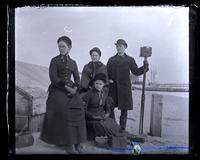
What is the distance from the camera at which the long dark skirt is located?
6.88 feet

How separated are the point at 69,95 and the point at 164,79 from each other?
625 millimetres

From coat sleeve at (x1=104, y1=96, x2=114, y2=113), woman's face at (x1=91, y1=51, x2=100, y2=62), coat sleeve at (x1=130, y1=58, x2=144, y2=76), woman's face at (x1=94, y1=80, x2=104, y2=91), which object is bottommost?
coat sleeve at (x1=104, y1=96, x2=114, y2=113)

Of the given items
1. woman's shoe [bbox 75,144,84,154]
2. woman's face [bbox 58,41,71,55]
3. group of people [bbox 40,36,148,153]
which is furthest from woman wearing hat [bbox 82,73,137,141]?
woman's face [bbox 58,41,71,55]

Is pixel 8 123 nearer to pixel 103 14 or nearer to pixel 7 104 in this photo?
pixel 7 104

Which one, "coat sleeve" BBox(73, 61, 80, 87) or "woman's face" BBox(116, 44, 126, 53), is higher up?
"woman's face" BBox(116, 44, 126, 53)

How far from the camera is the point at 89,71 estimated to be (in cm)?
213

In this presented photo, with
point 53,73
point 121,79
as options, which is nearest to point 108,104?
point 121,79

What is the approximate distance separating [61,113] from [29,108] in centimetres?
21

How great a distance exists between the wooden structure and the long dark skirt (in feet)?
0.13

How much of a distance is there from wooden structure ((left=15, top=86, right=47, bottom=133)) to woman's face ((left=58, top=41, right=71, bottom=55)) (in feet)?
0.92

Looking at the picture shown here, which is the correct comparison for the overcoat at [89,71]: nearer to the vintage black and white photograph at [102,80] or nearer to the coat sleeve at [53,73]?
the vintage black and white photograph at [102,80]

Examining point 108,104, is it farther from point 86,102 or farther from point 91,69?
point 91,69

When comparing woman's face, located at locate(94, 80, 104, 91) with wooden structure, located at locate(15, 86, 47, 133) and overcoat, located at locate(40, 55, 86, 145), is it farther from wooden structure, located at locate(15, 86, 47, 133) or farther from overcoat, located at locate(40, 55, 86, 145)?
wooden structure, located at locate(15, 86, 47, 133)

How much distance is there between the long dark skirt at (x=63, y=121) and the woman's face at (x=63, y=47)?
0.25 m
